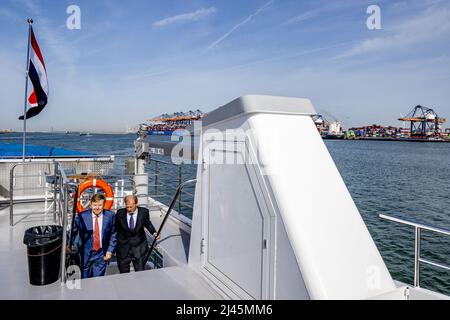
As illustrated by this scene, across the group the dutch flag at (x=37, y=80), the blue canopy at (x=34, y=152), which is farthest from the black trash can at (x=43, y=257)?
the blue canopy at (x=34, y=152)

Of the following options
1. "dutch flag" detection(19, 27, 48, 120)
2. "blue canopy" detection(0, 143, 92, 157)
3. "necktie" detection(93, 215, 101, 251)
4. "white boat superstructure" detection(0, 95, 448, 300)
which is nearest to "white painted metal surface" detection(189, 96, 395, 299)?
"white boat superstructure" detection(0, 95, 448, 300)

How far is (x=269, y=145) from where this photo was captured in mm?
2373

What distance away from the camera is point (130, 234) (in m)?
4.29

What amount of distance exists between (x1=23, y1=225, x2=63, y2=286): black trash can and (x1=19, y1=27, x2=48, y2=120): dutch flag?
20.2 ft

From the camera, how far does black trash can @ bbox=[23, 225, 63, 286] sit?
333cm

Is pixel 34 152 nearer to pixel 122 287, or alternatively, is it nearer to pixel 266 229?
pixel 122 287

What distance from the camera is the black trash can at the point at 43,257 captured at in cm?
333

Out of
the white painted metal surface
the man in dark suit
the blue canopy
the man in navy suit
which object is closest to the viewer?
the white painted metal surface

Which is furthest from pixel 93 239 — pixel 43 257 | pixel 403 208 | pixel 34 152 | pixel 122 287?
pixel 403 208

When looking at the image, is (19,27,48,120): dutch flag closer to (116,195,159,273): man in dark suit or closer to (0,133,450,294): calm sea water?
(0,133,450,294): calm sea water
